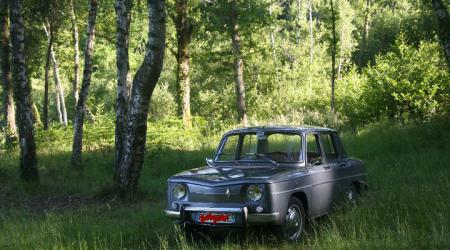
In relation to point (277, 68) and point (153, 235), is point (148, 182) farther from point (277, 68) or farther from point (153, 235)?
point (277, 68)

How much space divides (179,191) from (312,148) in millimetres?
2372

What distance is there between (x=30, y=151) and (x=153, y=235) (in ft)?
22.9

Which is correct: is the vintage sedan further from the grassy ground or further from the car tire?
the grassy ground

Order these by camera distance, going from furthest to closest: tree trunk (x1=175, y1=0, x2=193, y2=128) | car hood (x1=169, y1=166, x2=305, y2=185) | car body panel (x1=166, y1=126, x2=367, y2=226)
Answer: tree trunk (x1=175, y1=0, x2=193, y2=128) < car hood (x1=169, y1=166, x2=305, y2=185) < car body panel (x1=166, y1=126, x2=367, y2=226)

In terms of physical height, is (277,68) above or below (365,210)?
above

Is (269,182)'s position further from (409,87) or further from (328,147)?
(409,87)

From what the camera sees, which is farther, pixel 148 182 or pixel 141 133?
pixel 148 182

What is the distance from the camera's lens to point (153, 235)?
803 centimetres

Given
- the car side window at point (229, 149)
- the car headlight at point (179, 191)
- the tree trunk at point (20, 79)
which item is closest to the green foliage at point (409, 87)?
the car side window at point (229, 149)

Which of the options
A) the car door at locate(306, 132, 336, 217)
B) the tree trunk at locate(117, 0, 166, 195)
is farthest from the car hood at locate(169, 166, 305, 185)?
the tree trunk at locate(117, 0, 166, 195)

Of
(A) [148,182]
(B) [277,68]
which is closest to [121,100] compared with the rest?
(A) [148,182]

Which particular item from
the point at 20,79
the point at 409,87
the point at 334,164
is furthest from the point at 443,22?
the point at 20,79

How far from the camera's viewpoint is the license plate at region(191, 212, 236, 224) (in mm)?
6805

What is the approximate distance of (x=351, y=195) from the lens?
9.17 meters
